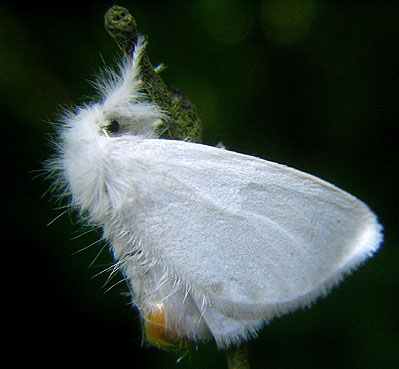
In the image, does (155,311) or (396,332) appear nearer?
(155,311)

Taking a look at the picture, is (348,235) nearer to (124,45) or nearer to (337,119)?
(124,45)

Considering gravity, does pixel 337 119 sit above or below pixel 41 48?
below

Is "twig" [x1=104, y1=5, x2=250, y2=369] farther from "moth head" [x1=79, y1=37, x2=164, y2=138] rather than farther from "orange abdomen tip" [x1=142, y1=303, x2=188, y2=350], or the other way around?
"orange abdomen tip" [x1=142, y1=303, x2=188, y2=350]

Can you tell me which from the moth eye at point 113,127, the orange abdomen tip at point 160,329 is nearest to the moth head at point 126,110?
the moth eye at point 113,127

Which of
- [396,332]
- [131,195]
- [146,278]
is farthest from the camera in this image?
[396,332]

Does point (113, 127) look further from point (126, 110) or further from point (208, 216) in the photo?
point (208, 216)

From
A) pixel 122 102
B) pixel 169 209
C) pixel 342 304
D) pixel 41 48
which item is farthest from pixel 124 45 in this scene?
pixel 342 304

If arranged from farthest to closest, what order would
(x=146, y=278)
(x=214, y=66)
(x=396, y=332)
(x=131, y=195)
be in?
(x=214, y=66) → (x=396, y=332) → (x=146, y=278) → (x=131, y=195)
